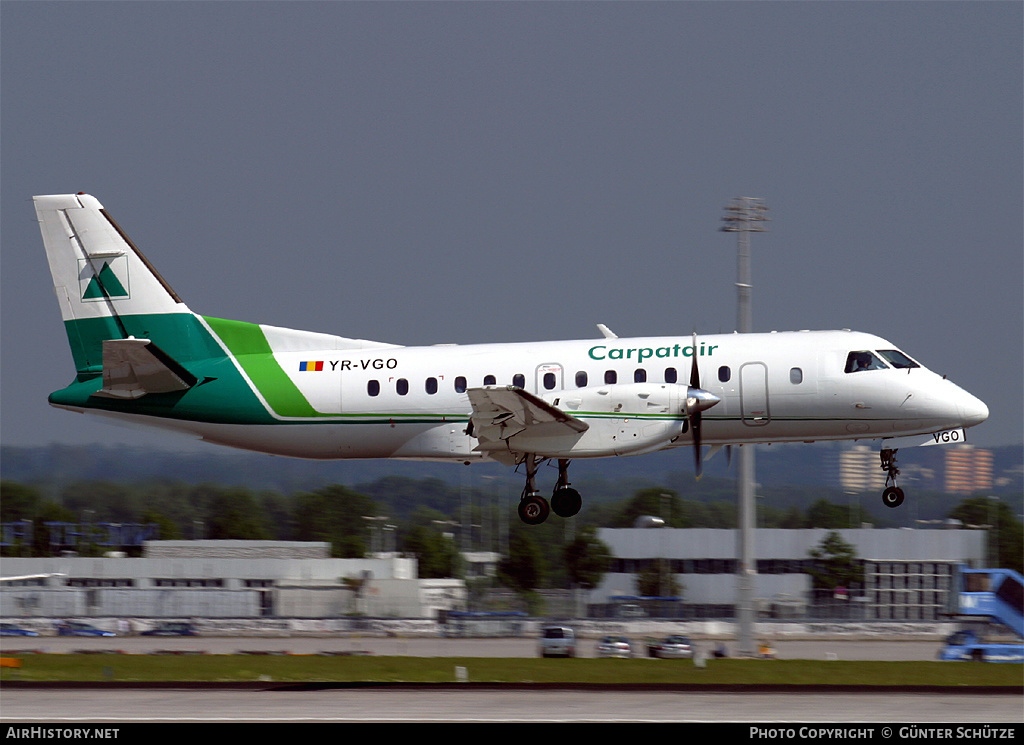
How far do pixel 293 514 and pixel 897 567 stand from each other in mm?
36597

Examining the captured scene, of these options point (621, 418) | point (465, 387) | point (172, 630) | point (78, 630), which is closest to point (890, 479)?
point (621, 418)

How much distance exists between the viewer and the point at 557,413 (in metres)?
21.4

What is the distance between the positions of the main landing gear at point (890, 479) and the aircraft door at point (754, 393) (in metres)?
2.81

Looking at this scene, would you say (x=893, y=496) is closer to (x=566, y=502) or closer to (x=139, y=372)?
(x=566, y=502)

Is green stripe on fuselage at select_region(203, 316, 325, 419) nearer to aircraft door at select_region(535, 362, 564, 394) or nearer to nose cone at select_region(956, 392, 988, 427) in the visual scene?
aircraft door at select_region(535, 362, 564, 394)

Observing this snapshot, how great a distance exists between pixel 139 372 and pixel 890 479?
595 inches

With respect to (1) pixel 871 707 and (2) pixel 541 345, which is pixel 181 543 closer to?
(2) pixel 541 345

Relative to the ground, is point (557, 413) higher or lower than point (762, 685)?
higher

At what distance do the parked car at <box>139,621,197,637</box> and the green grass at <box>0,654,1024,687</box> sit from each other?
15.1 metres

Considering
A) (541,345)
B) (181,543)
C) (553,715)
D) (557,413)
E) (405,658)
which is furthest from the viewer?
(181,543)
